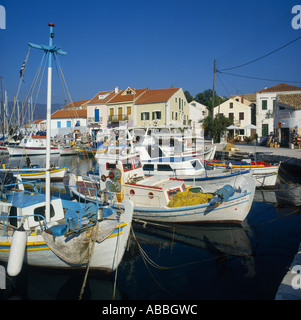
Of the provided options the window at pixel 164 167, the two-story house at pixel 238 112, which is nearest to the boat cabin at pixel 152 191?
the window at pixel 164 167

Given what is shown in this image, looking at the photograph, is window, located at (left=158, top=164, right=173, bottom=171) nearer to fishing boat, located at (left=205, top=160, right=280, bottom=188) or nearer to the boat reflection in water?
fishing boat, located at (left=205, top=160, right=280, bottom=188)

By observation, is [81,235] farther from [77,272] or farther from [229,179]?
[229,179]

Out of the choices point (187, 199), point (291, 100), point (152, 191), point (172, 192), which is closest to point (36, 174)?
point (152, 191)

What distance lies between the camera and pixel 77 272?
27.1ft

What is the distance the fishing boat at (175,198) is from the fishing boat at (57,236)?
2579 millimetres

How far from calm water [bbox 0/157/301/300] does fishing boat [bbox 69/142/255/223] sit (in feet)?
2.01

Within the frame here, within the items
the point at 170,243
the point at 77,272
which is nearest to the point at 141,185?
the point at 170,243

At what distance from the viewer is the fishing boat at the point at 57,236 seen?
290 inches

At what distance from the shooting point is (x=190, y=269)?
881cm

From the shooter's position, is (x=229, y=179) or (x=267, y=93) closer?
(x=229, y=179)

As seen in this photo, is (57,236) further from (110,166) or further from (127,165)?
(127,165)

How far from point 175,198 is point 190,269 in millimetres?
3766

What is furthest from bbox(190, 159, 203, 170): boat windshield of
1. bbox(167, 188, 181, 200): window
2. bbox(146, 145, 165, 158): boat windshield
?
bbox(167, 188, 181, 200): window
